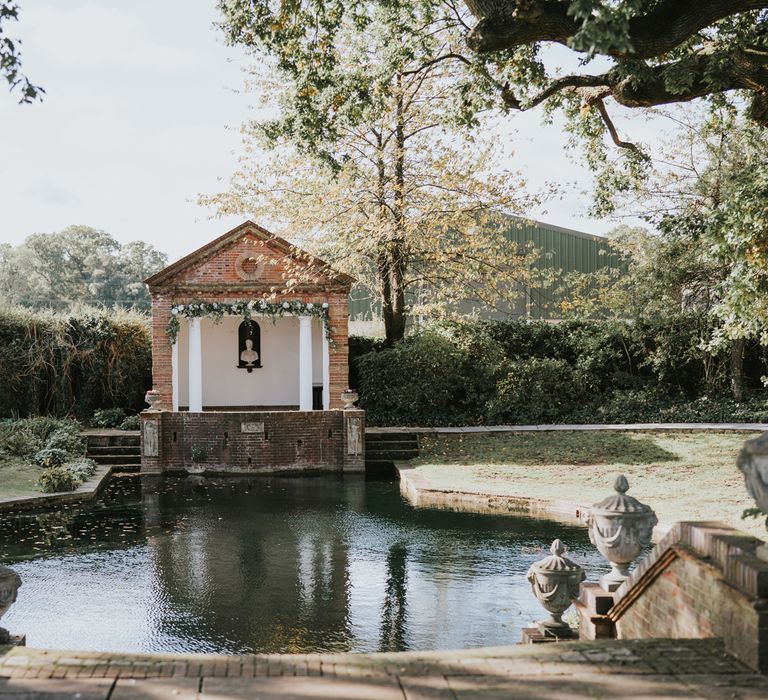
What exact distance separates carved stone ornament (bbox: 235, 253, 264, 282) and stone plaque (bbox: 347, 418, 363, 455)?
4.14 meters

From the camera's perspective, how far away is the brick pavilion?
664 inches

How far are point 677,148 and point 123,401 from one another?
15.2 meters

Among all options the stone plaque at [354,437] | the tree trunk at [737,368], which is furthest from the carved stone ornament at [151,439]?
the tree trunk at [737,368]

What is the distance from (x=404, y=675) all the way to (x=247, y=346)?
721 inches

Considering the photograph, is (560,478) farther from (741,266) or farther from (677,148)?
(677,148)

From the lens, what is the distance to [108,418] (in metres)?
19.8

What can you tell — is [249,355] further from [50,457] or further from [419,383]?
[50,457]

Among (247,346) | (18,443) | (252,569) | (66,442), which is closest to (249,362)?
(247,346)

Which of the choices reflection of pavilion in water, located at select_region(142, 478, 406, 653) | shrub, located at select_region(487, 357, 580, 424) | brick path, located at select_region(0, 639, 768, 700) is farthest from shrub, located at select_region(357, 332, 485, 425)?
brick path, located at select_region(0, 639, 768, 700)

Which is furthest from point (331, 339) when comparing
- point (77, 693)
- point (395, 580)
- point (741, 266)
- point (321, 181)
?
point (77, 693)

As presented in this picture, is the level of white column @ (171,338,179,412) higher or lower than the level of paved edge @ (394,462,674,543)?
higher

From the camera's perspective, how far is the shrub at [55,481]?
1370 centimetres

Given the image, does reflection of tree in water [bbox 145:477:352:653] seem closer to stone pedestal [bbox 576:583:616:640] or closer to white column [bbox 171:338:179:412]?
stone pedestal [bbox 576:583:616:640]

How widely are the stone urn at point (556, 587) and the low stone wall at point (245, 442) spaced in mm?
10461
